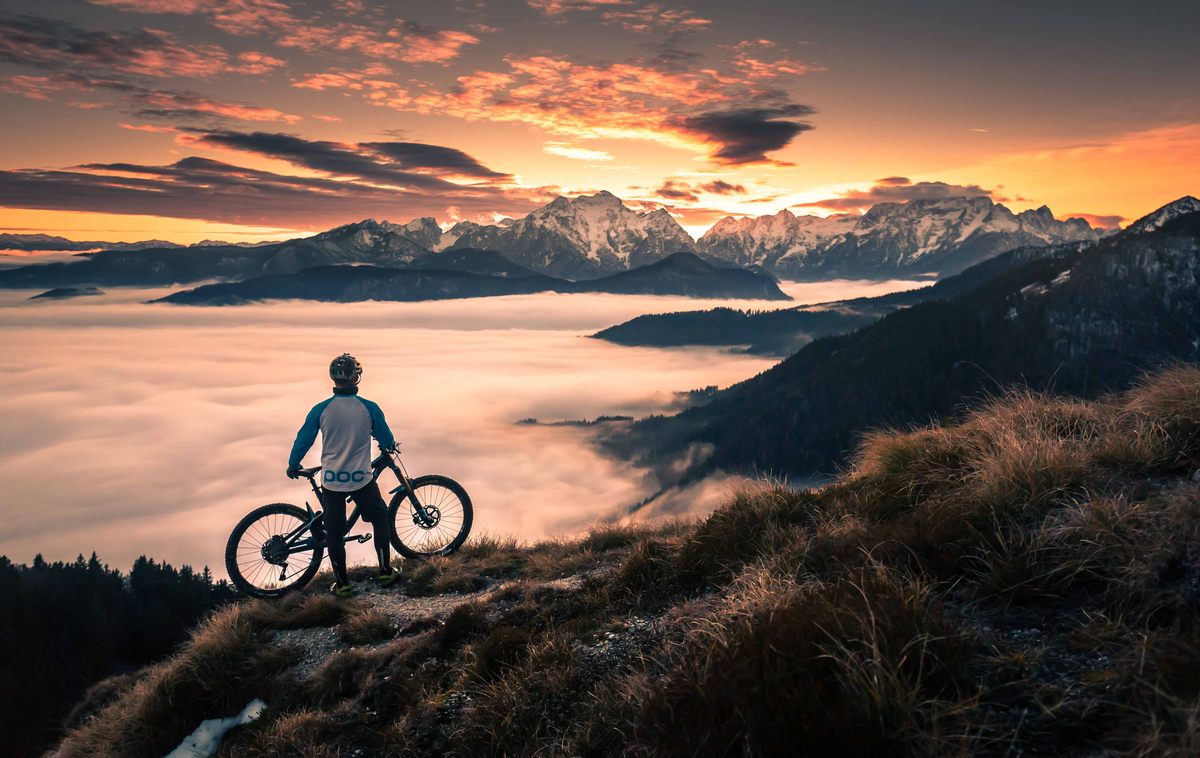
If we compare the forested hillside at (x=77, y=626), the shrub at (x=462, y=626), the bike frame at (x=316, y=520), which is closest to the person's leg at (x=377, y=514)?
the bike frame at (x=316, y=520)

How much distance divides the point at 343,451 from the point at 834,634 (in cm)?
738

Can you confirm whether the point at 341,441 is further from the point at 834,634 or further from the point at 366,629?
the point at 834,634

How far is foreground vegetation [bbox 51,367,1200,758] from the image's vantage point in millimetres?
2662

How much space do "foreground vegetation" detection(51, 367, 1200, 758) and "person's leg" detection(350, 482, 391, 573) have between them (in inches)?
39.3

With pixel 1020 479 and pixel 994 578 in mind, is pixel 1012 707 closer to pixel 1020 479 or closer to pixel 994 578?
pixel 994 578

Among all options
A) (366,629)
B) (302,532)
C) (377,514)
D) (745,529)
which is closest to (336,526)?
(377,514)

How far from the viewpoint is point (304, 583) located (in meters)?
9.18

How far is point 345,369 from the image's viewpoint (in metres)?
8.57

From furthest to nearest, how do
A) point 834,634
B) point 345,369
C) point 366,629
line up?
point 345,369
point 366,629
point 834,634

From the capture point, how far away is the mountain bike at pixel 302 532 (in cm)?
892

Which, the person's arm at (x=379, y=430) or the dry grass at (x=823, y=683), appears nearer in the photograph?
the dry grass at (x=823, y=683)

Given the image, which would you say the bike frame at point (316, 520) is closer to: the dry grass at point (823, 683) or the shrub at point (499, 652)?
the shrub at point (499, 652)

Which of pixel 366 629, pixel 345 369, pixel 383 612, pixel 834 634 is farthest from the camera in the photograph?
pixel 345 369

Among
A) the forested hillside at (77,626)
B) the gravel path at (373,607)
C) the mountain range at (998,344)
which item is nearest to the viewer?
the gravel path at (373,607)
